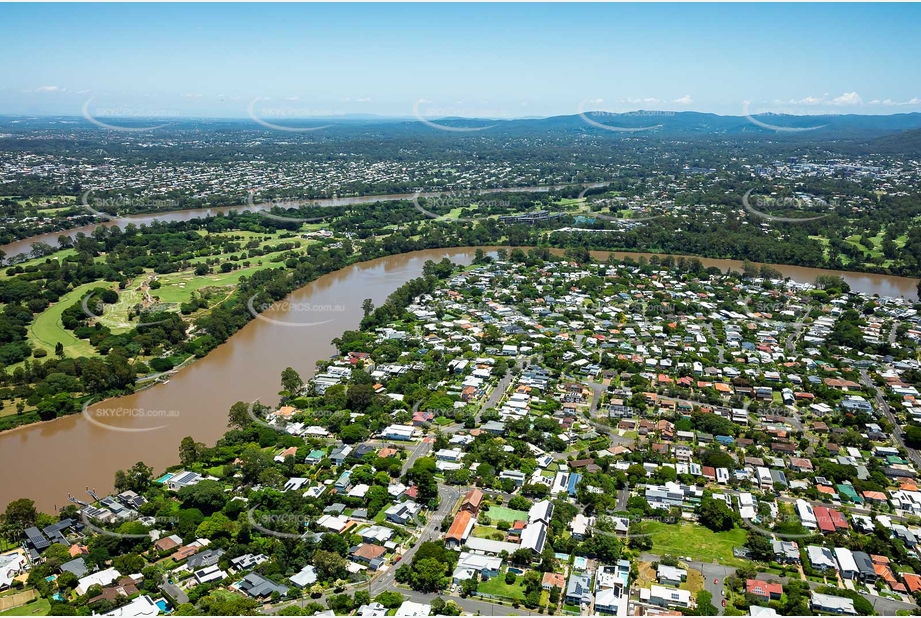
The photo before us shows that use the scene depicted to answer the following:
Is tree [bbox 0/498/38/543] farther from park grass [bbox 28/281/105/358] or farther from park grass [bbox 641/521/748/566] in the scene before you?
park grass [bbox 641/521/748/566]

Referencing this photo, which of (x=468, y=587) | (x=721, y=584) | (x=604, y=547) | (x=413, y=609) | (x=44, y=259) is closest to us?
(x=413, y=609)

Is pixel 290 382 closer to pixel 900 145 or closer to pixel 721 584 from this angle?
pixel 721 584

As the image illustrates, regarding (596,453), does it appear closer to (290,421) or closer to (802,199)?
(290,421)

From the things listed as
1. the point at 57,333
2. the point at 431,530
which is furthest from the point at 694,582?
the point at 57,333

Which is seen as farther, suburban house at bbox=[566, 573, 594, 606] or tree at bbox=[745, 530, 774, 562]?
tree at bbox=[745, 530, 774, 562]

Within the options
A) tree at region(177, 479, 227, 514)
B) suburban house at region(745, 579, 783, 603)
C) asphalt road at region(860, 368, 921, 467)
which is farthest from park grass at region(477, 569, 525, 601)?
asphalt road at region(860, 368, 921, 467)

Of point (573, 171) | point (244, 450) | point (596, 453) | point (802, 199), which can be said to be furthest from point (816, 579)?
point (573, 171)
